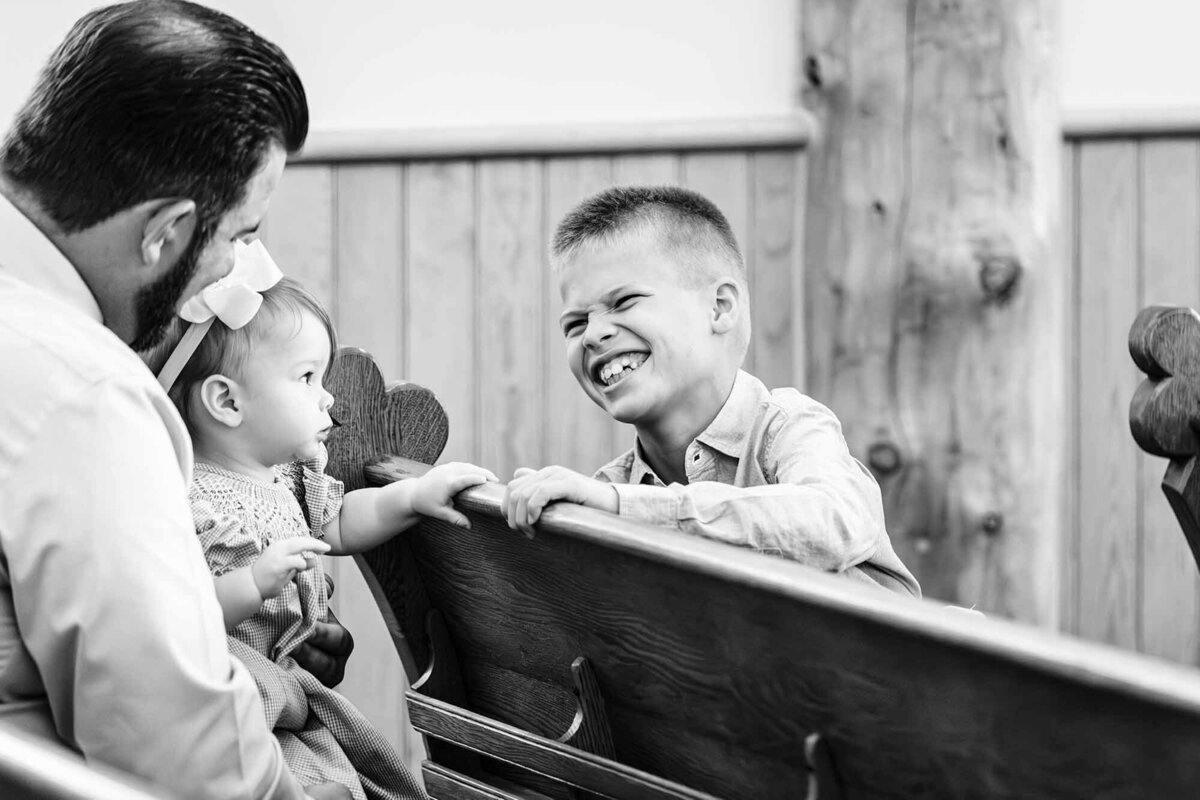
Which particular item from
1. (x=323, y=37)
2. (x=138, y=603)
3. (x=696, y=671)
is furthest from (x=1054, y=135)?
(x=138, y=603)

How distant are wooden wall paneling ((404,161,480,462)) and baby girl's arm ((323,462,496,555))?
1.29m

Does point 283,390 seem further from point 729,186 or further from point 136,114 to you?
point 729,186

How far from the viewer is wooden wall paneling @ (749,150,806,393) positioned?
112 inches

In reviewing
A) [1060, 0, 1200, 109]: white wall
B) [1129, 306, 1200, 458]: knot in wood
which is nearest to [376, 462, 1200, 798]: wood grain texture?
[1129, 306, 1200, 458]: knot in wood

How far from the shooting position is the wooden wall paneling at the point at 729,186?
9.38 feet

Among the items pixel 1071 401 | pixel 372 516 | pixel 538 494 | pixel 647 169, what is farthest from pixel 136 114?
pixel 1071 401

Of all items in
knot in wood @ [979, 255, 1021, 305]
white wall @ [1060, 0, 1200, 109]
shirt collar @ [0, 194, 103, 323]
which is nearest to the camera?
shirt collar @ [0, 194, 103, 323]

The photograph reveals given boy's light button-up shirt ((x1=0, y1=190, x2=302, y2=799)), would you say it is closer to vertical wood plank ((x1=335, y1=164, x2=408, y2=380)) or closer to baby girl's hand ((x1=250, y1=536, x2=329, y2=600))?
baby girl's hand ((x1=250, y1=536, x2=329, y2=600))

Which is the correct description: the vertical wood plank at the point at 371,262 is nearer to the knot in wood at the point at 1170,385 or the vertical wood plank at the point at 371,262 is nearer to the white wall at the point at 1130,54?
the white wall at the point at 1130,54

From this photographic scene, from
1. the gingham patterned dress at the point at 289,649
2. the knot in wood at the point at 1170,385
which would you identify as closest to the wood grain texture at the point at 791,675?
the gingham patterned dress at the point at 289,649

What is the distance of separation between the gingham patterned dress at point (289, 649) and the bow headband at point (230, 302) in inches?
5.5

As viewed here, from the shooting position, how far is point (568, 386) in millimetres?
2947

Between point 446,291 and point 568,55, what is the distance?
0.55 meters

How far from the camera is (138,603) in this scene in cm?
89
